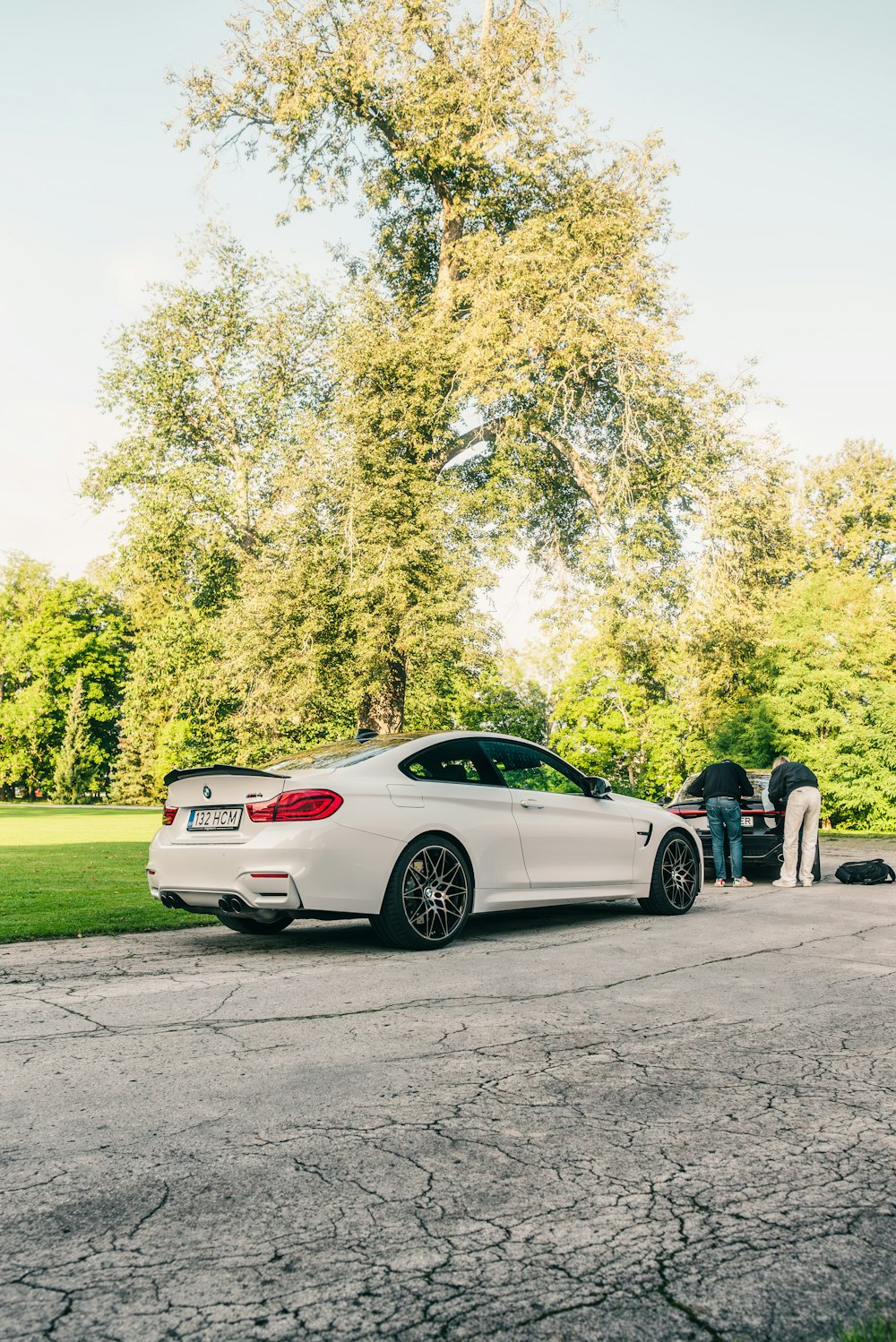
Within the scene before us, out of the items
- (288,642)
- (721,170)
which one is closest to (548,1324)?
(721,170)

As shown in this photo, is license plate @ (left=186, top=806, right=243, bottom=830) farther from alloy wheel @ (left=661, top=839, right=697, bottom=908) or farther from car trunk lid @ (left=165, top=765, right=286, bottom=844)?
alloy wheel @ (left=661, top=839, right=697, bottom=908)

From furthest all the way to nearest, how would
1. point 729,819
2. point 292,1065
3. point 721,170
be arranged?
point 721,170, point 729,819, point 292,1065

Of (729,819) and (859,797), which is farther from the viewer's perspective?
(859,797)

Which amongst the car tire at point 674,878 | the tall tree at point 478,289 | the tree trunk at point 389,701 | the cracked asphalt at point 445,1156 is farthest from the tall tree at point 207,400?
the cracked asphalt at point 445,1156

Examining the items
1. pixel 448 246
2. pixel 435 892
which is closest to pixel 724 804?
pixel 435 892

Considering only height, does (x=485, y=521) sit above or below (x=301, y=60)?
below

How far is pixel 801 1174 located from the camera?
3344mm

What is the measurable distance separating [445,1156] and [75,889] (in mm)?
9601

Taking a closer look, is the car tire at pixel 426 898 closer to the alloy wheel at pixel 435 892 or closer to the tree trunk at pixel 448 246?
the alloy wheel at pixel 435 892

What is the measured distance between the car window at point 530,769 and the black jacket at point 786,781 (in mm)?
4834

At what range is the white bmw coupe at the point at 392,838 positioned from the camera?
734 centimetres

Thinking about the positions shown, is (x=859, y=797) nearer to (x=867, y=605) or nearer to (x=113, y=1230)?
(x=867, y=605)

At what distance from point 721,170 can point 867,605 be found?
17358 mm

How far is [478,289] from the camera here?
21.1 metres
